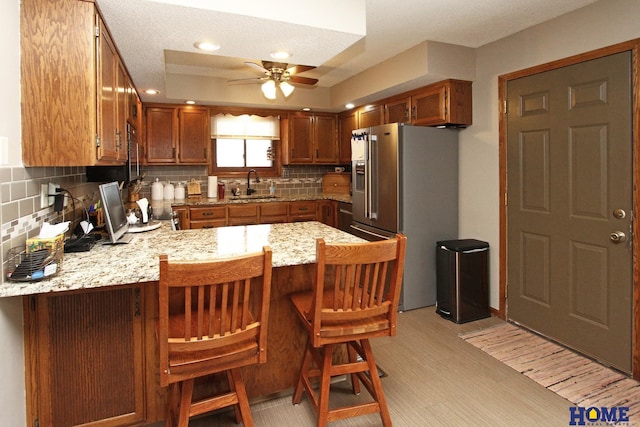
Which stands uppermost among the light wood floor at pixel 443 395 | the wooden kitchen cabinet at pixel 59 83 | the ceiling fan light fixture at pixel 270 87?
the ceiling fan light fixture at pixel 270 87

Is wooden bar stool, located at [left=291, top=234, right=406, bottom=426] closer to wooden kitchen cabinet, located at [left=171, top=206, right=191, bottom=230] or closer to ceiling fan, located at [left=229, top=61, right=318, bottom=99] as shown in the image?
ceiling fan, located at [left=229, top=61, right=318, bottom=99]

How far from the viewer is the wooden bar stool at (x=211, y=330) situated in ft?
4.51

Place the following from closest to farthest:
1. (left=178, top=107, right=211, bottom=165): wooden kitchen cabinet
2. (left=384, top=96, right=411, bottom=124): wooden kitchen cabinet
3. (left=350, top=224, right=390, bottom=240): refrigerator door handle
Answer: (left=350, top=224, right=390, bottom=240): refrigerator door handle → (left=384, top=96, right=411, bottom=124): wooden kitchen cabinet → (left=178, top=107, right=211, bottom=165): wooden kitchen cabinet

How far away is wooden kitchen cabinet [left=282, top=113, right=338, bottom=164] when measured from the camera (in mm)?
5457

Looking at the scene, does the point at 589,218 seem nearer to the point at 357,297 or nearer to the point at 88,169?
the point at 357,297

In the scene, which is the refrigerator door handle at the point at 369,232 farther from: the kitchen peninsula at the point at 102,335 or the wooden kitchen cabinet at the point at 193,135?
the wooden kitchen cabinet at the point at 193,135

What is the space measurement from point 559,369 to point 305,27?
269 cm

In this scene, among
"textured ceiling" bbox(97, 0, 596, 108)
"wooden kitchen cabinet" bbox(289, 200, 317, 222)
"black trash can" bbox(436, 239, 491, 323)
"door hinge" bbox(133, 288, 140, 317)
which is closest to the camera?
"door hinge" bbox(133, 288, 140, 317)

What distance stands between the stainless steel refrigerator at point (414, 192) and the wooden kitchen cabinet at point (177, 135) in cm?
222

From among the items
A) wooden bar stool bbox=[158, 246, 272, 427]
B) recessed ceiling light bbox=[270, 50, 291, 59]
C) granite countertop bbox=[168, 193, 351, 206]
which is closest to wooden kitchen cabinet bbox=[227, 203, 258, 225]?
granite countertop bbox=[168, 193, 351, 206]

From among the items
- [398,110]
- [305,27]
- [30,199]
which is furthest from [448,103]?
[30,199]

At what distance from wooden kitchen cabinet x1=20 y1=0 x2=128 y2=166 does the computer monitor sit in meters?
0.34

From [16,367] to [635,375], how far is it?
339 cm

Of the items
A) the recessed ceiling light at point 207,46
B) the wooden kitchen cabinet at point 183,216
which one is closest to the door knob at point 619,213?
the recessed ceiling light at point 207,46
